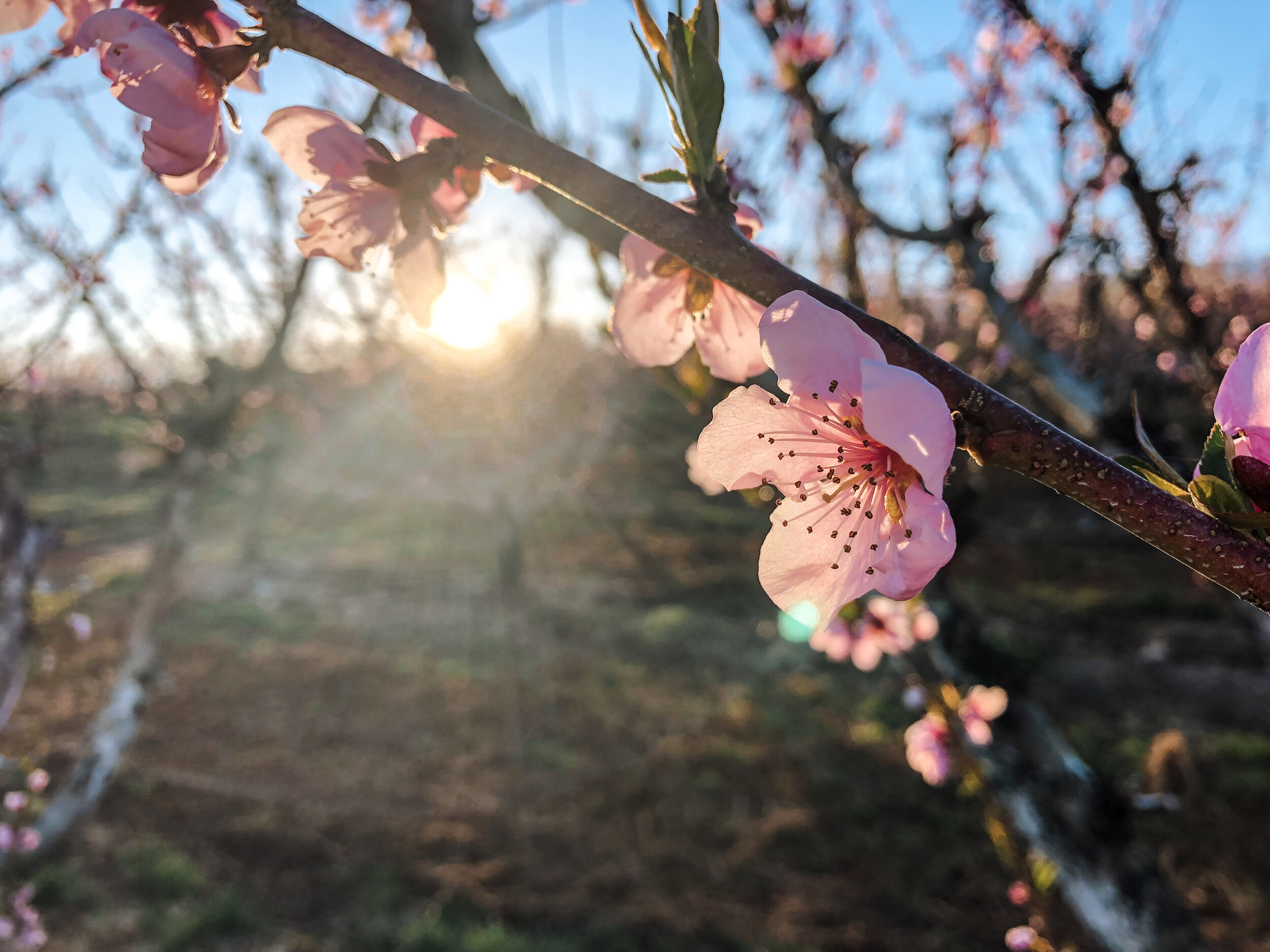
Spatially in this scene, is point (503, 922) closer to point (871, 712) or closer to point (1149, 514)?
point (871, 712)

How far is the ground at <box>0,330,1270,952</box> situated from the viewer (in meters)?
3.57

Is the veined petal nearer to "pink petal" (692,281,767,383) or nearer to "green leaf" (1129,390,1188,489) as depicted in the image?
"green leaf" (1129,390,1188,489)

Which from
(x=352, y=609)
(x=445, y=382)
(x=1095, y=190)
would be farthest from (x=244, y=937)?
(x=445, y=382)

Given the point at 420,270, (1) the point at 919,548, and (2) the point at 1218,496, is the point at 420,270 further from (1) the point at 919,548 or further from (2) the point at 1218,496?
(2) the point at 1218,496

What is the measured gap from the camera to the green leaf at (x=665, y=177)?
63 centimetres

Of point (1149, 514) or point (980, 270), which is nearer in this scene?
point (1149, 514)

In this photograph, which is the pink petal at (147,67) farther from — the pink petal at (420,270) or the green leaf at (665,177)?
the green leaf at (665,177)

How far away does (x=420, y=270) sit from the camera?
73 centimetres

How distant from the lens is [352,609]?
25.5ft

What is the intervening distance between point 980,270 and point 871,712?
3.85 m

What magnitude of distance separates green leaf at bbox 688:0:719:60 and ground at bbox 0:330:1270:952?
2303 mm

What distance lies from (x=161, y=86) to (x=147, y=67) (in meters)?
0.01

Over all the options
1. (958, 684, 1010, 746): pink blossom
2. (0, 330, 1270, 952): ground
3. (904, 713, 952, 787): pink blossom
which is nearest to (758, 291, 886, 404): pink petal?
(958, 684, 1010, 746): pink blossom

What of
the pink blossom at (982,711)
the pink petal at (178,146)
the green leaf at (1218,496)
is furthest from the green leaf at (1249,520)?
the pink blossom at (982,711)
